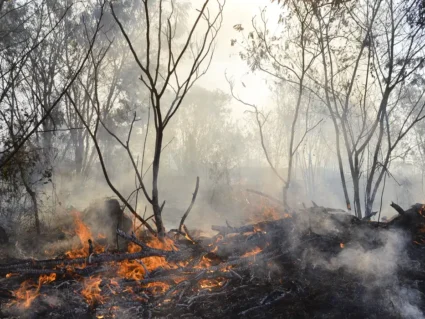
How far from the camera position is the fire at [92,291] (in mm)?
3617

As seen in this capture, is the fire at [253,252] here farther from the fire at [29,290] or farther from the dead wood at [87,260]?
the fire at [29,290]

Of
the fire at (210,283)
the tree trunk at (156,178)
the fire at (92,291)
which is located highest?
the tree trunk at (156,178)

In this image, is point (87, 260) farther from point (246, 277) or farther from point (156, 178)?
point (246, 277)

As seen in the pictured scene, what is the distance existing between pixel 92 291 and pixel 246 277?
188cm

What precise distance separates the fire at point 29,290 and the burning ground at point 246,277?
1 centimetres

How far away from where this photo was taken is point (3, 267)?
3.63m

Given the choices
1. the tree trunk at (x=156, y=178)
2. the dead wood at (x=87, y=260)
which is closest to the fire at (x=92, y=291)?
the dead wood at (x=87, y=260)

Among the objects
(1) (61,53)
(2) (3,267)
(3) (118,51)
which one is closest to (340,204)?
(3) (118,51)

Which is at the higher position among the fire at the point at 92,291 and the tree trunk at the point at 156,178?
the tree trunk at the point at 156,178

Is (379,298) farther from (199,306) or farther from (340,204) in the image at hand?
(340,204)

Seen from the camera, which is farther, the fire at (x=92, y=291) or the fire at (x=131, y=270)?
the fire at (x=131, y=270)

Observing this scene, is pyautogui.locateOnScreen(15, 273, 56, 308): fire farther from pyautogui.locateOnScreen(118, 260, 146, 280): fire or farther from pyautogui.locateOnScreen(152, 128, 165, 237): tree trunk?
pyautogui.locateOnScreen(152, 128, 165, 237): tree trunk

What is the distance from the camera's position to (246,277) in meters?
4.17

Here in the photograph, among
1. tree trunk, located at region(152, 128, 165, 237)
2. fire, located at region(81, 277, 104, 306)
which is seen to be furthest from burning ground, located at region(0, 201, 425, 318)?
tree trunk, located at region(152, 128, 165, 237)
